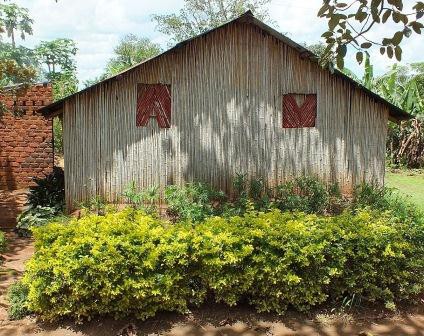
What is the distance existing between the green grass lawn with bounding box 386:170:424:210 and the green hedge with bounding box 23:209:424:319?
7041mm

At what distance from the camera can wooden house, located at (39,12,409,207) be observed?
937 cm

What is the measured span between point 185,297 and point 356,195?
18.3 ft

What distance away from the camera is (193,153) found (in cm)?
969

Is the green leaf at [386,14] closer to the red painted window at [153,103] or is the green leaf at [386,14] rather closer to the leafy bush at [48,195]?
the red painted window at [153,103]

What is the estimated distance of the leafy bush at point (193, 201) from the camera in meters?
8.41

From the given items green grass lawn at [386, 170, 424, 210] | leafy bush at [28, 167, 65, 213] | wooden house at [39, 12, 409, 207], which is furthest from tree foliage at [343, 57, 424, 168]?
leafy bush at [28, 167, 65, 213]

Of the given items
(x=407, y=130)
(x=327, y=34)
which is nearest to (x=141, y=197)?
(x=327, y=34)

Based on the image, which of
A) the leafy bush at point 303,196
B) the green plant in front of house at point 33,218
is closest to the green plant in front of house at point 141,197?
the green plant in front of house at point 33,218

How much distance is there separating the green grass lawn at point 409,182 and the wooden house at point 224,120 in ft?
11.8

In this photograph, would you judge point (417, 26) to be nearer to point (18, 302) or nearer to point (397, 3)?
point (397, 3)

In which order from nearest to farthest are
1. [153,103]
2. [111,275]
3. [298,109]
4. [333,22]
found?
1. [333,22]
2. [111,275]
3. [153,103]
4. [298,109]

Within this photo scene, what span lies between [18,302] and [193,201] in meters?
4.13

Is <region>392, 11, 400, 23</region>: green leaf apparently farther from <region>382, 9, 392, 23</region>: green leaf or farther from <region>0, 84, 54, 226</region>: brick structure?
<region>0, 84, 54, 226</region>: brick structure

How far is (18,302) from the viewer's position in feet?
18.2
